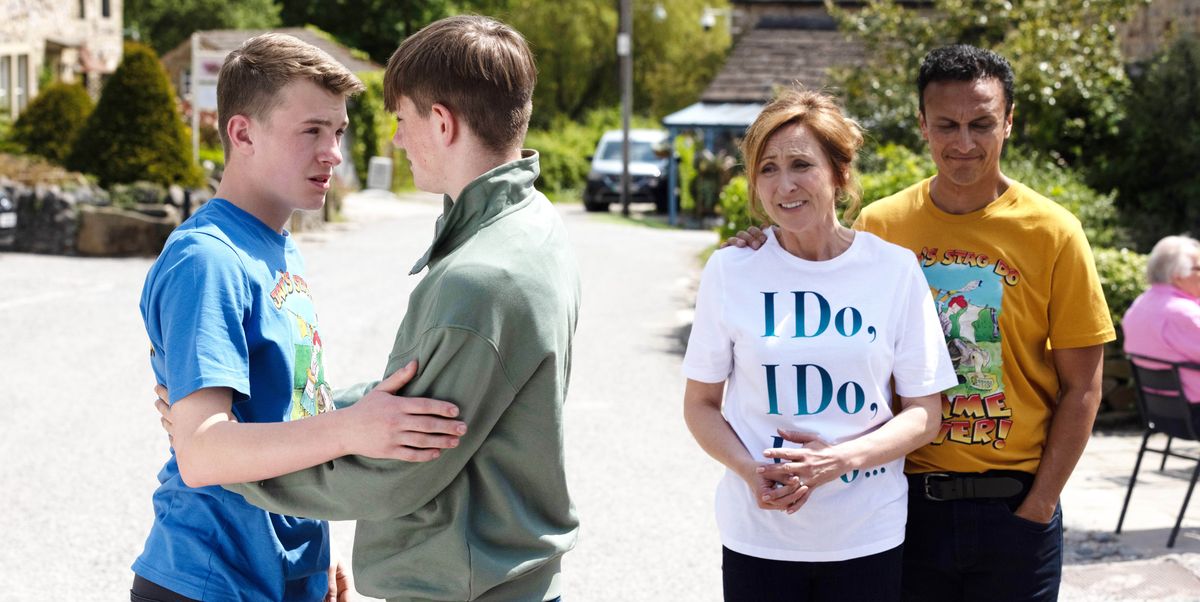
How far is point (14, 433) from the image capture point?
25.8 ft

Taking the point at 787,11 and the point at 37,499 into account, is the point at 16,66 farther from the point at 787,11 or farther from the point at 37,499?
the point at 37,499

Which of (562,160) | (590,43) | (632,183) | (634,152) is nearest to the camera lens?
(632,183)

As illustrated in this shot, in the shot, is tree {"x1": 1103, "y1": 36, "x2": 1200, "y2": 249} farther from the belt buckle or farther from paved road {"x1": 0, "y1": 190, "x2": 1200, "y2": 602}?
the belt buckle

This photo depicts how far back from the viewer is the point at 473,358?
200 cm

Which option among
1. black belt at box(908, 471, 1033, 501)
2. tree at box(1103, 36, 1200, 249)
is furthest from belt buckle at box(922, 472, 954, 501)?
tree at box(1103, 36, 1200, 249)

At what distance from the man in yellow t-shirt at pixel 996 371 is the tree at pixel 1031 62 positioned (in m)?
10.8

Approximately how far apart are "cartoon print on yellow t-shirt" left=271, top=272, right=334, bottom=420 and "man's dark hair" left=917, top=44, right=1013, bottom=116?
1.56 m

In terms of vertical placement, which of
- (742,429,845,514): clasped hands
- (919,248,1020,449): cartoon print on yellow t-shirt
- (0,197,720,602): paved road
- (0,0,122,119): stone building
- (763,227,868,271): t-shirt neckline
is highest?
(0,0,122,119): stone building

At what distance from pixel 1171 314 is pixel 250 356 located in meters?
5.30

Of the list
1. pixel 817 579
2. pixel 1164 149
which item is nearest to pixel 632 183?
pixel 1164 149

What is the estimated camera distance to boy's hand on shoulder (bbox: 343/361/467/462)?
6.50 ft

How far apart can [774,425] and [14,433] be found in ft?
21.1

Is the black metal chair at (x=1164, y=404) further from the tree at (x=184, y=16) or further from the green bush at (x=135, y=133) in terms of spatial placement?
the tree at (x=184, y=16)

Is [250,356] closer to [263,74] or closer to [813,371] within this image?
[263,74]
